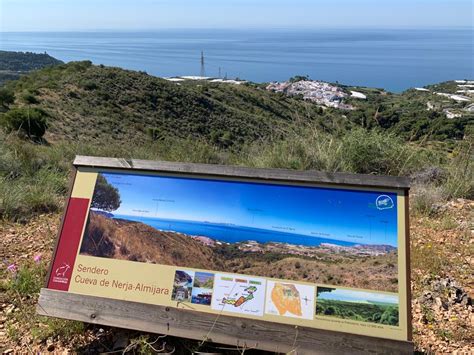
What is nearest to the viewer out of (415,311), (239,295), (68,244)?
(239,295)

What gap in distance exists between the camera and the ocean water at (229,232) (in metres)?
2.41

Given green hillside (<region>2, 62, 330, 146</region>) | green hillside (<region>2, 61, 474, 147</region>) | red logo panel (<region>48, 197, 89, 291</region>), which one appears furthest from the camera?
green hillside (<region>2, 62, 330, 146</region>)

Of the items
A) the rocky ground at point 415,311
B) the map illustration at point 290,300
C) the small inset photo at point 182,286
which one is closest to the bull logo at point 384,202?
the map illustration at point 290,300

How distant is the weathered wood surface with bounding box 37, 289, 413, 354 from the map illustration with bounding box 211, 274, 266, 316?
5cm

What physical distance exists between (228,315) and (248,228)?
0.47 meters

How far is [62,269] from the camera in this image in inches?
101

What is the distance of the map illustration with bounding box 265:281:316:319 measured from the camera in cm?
222

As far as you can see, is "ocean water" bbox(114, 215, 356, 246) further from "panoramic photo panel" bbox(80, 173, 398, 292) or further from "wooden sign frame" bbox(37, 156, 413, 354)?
"wooden sign frame" bbox(37, 156, 413, 354)

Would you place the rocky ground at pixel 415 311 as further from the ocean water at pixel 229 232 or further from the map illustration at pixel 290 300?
the ocean water at pixel 229 232

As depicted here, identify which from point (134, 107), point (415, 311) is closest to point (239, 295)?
point (415, 311)

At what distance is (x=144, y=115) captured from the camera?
34062 mm

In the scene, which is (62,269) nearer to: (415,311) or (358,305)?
(358,305)

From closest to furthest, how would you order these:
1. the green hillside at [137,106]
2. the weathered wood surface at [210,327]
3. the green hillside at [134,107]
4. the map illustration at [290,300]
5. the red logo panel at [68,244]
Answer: the weathered wood surface at [210,327] < the map illustration at [290,300] < the red logo panel at [68,244] < the green hillside at [137,106] < the green hillside at [134,107]

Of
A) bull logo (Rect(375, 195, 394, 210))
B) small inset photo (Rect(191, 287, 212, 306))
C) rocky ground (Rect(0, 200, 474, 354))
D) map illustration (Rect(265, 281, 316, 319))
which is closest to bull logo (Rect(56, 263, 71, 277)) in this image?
rocky ground (Rect(0, 200, 474, 354))
